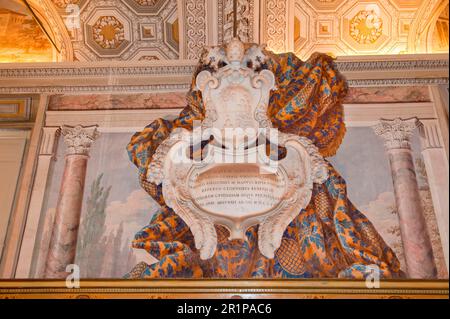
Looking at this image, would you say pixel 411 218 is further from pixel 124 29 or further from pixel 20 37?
pixel 20 37

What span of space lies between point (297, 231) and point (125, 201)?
84.1 inches

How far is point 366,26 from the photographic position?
7.36 metres

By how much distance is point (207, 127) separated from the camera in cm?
600

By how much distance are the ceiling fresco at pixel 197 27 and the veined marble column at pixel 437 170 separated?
1.52 m

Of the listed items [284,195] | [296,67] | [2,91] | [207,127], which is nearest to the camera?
[284,195]

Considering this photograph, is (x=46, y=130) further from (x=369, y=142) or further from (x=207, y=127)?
(x=369, y=142)

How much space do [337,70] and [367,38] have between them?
1.14 m

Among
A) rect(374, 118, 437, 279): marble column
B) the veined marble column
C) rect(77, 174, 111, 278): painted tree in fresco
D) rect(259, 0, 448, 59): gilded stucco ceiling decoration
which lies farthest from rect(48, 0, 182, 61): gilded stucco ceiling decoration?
the veined marble column

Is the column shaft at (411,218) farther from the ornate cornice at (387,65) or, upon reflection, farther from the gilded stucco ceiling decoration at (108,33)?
the gilded stucco ceiling decoration at (108,33)

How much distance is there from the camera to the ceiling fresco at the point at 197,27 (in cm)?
719

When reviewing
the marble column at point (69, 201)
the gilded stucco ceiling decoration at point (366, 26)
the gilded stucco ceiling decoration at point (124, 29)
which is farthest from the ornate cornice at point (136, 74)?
the marble column at point (69, 201)

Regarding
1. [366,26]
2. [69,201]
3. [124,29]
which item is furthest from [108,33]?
[366,26]

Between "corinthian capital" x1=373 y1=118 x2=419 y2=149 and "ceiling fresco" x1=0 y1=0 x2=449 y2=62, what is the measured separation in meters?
1.46
